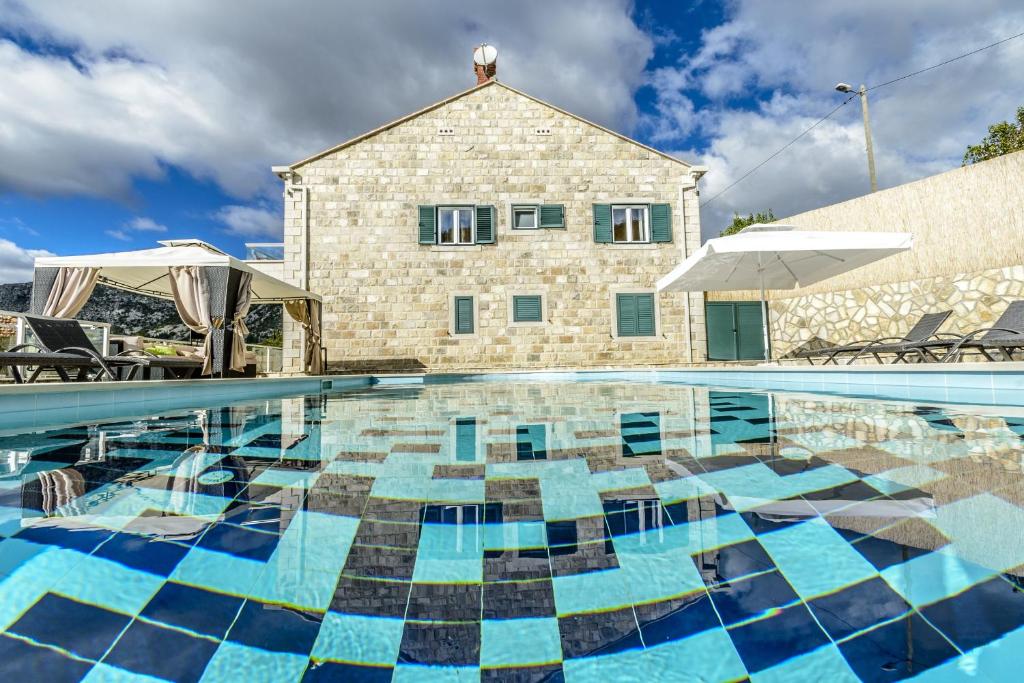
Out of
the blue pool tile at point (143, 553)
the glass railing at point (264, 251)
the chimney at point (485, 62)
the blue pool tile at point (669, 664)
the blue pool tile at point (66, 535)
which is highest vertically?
the chimney at point (485, 62)

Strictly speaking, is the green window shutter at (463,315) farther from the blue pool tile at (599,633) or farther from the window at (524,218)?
the blue pool tile at (599,633)

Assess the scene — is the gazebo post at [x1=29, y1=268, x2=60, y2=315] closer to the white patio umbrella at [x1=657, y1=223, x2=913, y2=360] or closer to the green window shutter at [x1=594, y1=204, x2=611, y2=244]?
the white patio umbrella at [x1=657, y1=223, x2=913, y2=360]

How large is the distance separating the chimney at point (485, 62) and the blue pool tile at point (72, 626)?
47.1 ft

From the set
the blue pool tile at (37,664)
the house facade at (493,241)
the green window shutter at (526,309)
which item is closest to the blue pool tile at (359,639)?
the blue pool tile at (37,664)

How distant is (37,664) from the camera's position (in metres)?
0.94

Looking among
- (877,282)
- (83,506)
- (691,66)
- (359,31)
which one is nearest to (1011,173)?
(877,282)

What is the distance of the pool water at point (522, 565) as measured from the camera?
95 cm

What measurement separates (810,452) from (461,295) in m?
10.3

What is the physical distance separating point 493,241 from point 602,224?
113 inches

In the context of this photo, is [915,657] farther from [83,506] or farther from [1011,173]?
[1011,173]

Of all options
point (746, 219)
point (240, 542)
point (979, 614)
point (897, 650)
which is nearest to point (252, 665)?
point (240, 542)

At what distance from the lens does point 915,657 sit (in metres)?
0.92

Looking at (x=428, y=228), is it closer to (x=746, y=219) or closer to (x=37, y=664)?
(x=37, y=664)

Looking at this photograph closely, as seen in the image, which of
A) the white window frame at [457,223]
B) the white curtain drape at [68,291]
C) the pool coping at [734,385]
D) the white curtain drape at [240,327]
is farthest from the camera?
the white window frame at [457,223]
